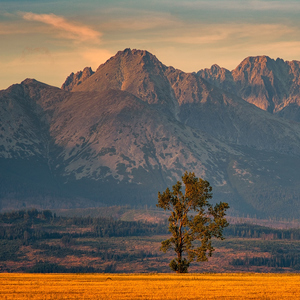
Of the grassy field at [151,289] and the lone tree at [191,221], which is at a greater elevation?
the lone tree at [191,221]

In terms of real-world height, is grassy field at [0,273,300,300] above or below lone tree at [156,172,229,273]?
below

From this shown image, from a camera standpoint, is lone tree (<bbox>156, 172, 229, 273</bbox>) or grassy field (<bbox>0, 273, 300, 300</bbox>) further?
lone tree (<bbox>156, 172, 229, 273</bbox>)

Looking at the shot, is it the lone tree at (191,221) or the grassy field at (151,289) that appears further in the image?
the lone tree at (191,221)

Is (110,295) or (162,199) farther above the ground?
(162,199)

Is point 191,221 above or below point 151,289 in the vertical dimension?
above

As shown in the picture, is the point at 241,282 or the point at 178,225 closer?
the point at 241,282

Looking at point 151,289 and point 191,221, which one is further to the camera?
point 191,221

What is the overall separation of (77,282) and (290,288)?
37.5m

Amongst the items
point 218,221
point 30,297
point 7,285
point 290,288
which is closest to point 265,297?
point 290,288

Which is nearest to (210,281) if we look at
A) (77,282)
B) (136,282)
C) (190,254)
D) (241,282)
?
(241,282)

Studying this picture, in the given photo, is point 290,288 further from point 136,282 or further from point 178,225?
point 178,225

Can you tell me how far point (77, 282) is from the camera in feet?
406

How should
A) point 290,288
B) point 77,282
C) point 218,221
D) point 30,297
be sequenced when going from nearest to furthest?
point 30,297
point 290,288
point 77,282
point 218,221

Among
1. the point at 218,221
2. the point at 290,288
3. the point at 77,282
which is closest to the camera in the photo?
the point at 290,288
